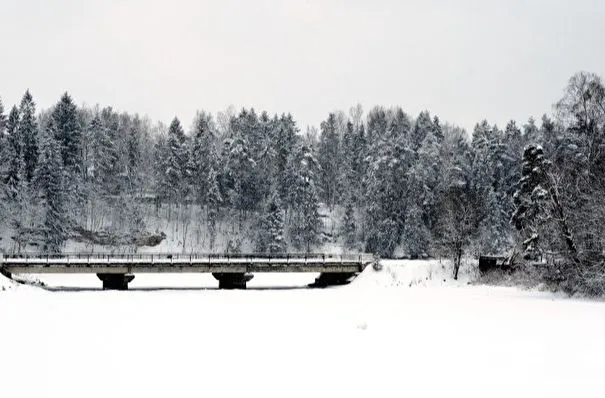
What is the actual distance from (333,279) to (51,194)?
40.0 metres

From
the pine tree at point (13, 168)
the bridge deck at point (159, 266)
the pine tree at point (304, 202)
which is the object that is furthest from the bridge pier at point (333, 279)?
the pine tree at point (13, 168)

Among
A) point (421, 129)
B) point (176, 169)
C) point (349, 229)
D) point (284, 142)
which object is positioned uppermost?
point (421, 129)

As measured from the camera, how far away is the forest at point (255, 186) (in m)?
76.8

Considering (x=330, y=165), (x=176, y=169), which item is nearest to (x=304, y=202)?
(x=176, y=169)

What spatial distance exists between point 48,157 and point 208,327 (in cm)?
6753

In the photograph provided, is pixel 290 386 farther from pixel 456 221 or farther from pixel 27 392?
pixel 456 221

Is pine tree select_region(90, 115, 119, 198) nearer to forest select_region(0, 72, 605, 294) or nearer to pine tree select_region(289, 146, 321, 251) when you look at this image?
forest select_region(0, 72, 605, 294)

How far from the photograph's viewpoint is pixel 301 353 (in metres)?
14.1

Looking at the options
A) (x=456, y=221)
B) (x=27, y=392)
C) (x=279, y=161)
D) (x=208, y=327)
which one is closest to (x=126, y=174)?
(x=279, y=161)

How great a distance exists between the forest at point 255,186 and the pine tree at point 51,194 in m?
0.18

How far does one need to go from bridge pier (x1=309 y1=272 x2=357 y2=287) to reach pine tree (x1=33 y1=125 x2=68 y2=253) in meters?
35.8

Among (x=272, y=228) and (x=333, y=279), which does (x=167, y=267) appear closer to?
(x=333, y=279)

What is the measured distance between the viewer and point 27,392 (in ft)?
33.6


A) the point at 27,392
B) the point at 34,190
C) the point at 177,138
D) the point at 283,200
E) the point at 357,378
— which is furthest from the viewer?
the point at 177,138
